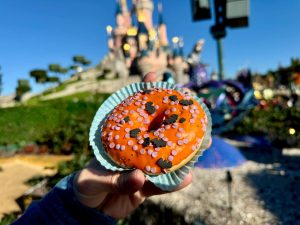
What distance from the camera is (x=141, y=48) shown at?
151 ft

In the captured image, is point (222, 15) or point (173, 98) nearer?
point (173, 98)

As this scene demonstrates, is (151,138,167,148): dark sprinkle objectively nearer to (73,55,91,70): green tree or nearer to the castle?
the castle

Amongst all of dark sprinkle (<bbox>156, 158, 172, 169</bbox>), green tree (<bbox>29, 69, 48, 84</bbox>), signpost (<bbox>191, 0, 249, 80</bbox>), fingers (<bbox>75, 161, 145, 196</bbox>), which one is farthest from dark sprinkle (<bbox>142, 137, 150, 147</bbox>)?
green tree (<bbox>29, 69, 48, 84</bbox>)

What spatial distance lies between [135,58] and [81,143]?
34094mm

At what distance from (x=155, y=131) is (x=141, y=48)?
45113mm

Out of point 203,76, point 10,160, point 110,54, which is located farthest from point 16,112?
point 110,54

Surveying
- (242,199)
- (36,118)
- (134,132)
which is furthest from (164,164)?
(36,118)

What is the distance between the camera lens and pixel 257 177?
6.44 meters

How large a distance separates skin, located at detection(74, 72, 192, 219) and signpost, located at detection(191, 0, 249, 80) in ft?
21.0

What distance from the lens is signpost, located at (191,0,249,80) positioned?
7.82m

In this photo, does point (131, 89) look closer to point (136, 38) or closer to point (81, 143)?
point (81, 143)

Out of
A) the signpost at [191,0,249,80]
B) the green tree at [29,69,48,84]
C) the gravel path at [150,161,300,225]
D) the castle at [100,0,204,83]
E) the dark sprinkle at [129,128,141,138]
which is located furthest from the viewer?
the green tree at [29,69,48,84]

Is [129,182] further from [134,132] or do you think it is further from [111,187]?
[134,132]

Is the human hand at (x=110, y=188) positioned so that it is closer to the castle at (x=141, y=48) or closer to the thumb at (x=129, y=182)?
the thumb at (x=129, y=182)
